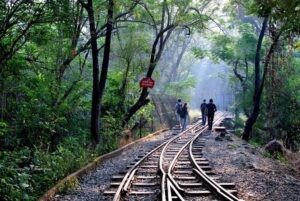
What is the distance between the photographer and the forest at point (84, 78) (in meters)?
10.2

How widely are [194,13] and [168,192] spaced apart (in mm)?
16262

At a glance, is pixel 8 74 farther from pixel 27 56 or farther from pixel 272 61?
pixel 272 61

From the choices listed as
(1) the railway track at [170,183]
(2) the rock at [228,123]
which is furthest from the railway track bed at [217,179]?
(2) the rock at [228,123]

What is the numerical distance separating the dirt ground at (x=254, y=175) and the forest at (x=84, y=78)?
335cm

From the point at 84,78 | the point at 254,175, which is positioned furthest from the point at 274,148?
the point at 84,78

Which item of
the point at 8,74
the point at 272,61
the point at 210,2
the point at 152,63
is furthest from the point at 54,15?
the point at 210,2

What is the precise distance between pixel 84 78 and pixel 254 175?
37.3ft

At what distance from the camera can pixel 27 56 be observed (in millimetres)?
13594

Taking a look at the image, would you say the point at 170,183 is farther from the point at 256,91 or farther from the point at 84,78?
the point at 256,91

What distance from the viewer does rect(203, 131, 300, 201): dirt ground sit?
9.23 meters

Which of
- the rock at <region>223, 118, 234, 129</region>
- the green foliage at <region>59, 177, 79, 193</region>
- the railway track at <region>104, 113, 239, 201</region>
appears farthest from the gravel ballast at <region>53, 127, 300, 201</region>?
the rock at <region>223, 118, 234, 129</region>

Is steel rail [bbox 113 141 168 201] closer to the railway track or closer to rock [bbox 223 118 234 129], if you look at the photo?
the railway track

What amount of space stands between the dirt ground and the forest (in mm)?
3352

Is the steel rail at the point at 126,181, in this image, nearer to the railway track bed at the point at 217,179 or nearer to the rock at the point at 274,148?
the railway track bed at the point at 217,179
